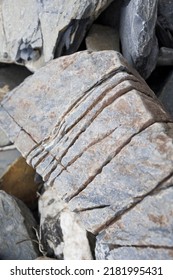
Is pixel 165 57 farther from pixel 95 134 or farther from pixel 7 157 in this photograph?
pixel 7 157

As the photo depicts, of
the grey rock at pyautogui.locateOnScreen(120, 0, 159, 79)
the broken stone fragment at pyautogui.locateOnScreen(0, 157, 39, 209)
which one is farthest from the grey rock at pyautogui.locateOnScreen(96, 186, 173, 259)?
the grey rock at pyautogui.locateOnScreen(120, 0, 159, 79)

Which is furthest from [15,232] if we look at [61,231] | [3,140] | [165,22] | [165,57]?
[165,22]

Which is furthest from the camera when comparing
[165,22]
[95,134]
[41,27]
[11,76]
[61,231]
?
[11,76]

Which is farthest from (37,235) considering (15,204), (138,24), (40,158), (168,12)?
(168,12)

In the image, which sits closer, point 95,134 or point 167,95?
point 95,134

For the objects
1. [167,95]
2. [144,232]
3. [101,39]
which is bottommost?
[144,232]

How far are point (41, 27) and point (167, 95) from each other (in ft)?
2.53

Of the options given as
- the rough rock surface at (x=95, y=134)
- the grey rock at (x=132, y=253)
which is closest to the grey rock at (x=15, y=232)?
the rough rock surface at (x=95, y=134)

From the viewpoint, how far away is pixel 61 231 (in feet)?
6.62

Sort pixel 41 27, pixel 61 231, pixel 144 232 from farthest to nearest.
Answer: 1. pixel 41 27
2. pixel 61 231
3. pixel 144 232

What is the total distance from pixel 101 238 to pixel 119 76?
71 centimetres

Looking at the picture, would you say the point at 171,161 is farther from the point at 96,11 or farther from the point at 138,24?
the point at 96,11

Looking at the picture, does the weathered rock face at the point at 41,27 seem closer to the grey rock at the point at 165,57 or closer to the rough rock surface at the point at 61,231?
the grey rock at the point at 165,57

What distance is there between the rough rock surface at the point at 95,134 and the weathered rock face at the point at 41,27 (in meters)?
0.19
